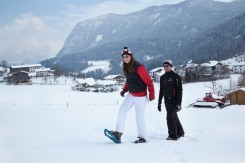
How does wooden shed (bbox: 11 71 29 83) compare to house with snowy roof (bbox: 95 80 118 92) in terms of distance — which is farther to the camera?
wooden shed (bbox: 11 71 29 83)

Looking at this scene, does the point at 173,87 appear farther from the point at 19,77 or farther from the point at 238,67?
the point at 238,67

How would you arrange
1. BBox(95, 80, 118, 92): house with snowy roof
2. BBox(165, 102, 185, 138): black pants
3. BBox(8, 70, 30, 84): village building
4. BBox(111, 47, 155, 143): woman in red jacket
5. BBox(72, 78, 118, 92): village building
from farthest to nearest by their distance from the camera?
BBox(8, 70, 30, 84): village building, BBox(95, 80, 118, 92): house with snowy roof, BBox(72, 78, 118, 92): village building, BBox(165, 102, 185, 138): black pants, BBox(111, 47, 155, 143): woman in red jacket

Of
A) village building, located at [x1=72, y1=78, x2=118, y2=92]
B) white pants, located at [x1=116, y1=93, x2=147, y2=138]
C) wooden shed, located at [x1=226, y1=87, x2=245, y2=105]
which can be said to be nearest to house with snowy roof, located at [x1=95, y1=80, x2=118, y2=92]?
village building, located at [x1=72, y1=78, x2=118, y2=92]

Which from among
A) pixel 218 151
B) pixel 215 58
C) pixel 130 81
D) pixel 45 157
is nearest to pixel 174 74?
pixel 130 81

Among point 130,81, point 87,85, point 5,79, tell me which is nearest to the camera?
point 130,81

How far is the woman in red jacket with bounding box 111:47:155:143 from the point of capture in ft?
21.3

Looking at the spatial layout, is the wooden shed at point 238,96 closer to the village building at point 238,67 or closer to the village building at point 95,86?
the village building at point 95,86

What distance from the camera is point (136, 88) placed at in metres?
6.60

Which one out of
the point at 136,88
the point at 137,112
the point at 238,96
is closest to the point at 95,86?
the point at 238,96

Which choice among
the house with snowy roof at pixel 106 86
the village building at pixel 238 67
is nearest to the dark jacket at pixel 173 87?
the house with snowy roof at pixel 106 86

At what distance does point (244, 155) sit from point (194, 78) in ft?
317

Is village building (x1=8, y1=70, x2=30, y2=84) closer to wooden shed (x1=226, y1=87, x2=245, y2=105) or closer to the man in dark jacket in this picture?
wooden shed (x1=226, y1=87, x2=245, y2=105)

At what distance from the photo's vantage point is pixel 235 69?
443 ft

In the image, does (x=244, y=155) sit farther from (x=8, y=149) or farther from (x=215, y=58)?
(x=215, y=58)
